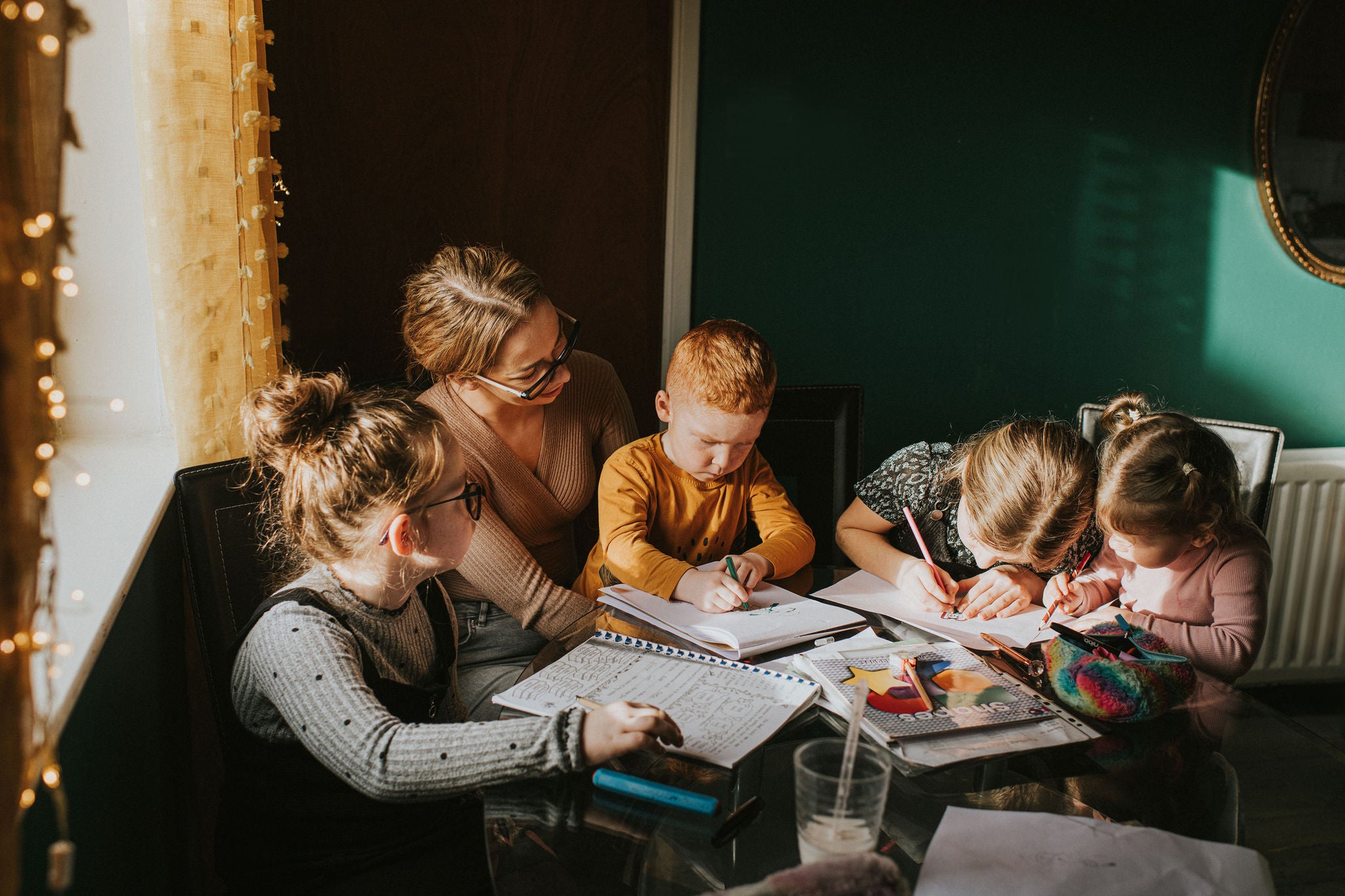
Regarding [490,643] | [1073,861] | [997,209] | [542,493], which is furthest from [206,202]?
[997,209]

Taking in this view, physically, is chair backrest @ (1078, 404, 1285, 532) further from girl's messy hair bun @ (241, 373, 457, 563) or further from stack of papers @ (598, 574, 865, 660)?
girl's messy hair bun @ (241, 373, 457, 563)

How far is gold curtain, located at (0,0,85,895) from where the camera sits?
504mm

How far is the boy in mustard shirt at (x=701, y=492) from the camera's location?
155 cm

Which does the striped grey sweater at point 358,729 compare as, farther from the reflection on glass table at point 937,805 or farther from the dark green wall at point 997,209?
the dark green wall at point 997,209

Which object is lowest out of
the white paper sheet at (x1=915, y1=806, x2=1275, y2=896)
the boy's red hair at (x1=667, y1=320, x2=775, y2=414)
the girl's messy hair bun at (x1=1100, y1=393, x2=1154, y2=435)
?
the white paper sheet at (x1=915, y1=806, x2=1275, y2=896)

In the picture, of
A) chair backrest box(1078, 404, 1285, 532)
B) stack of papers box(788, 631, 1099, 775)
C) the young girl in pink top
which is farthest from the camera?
chair backrest box(1078, 404, 1285, 532)

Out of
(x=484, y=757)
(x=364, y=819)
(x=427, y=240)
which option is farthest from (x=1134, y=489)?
(x=427, y=240)

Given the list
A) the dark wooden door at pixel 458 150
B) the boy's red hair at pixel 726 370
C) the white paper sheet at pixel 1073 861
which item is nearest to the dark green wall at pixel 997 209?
the dark wooden door at pixel 458 150

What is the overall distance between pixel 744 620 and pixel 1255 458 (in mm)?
1182

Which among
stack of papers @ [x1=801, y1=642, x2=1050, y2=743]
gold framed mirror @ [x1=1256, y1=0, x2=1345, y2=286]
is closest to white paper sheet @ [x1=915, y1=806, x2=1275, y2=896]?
stack of papers @ [x1=801, y1=642, x2=1050, y2=743]

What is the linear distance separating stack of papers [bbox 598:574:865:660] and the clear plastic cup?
425 mm

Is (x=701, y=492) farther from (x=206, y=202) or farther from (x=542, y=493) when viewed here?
(x=206, y=202)

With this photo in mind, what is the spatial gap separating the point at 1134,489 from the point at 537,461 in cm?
108

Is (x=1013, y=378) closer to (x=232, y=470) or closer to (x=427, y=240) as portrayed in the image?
(x=427, y=240)
